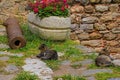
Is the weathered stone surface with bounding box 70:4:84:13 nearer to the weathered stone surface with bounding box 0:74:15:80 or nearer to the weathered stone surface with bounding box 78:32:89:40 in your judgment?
the weathered stone surface with bounding box 78:32:89:40

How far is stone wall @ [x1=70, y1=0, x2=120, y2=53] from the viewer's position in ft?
30.1

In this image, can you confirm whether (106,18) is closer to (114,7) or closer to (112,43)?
(114,7)

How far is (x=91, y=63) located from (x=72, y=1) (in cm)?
309

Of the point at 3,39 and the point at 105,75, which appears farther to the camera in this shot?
the point at 3,39

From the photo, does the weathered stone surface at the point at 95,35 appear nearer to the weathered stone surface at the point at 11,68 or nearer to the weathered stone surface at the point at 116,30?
the weathered stone surface at the point at 116,30

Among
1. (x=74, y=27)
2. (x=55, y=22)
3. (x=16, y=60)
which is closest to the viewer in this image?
(x=16, y=60)

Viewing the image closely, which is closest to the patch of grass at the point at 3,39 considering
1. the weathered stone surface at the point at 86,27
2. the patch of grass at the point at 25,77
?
the weathered stone surface at the point at 86,27

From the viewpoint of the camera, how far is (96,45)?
939 cm

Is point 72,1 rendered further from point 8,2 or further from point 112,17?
point 8,2

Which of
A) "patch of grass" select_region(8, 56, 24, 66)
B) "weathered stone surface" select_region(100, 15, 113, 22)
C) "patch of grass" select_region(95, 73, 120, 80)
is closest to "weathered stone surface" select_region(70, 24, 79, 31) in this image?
"weathered stone surface" select_region(100, 15, 113, 22)

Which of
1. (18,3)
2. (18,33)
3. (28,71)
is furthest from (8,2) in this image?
(28,71)

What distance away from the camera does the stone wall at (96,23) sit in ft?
30.1

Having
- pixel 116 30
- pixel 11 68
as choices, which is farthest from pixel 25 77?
pixel 116 30

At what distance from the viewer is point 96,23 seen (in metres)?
9.31
